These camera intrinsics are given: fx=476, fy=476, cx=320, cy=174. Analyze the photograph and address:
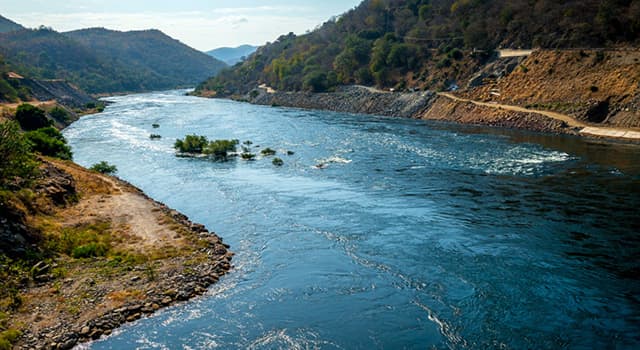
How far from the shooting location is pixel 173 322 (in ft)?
54.1

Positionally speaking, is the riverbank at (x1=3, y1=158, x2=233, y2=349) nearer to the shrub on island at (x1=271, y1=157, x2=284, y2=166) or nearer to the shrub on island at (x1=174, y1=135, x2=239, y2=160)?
the shrub on island at (x1=271, y1=157, x2=284, y2=166)

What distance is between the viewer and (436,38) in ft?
291

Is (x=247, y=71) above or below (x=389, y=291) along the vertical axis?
above

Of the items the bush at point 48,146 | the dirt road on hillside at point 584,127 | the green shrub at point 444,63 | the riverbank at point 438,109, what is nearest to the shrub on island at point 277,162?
the bush at point 48,146

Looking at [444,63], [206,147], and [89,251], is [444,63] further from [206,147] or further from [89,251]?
[89,251]

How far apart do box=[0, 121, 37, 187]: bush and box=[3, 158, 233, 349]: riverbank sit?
2.08 m

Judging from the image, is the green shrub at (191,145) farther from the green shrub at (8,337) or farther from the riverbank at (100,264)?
the green shrub at (8,337)

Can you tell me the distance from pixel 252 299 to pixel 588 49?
57508 millimetres

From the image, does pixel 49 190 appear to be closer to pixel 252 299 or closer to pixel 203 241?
pixel 203 241

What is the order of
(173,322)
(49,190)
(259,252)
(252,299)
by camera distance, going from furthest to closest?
1. (49,190)
2. (259,252)
3. (252,299)
4. (173,322)

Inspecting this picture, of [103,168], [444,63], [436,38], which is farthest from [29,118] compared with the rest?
[436,38]

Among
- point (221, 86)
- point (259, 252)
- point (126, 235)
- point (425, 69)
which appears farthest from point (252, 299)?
point (221, 86)

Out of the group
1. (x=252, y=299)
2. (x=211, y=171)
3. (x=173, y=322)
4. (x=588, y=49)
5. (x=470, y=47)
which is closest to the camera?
(x=173, y=322)

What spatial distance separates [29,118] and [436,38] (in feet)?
221
